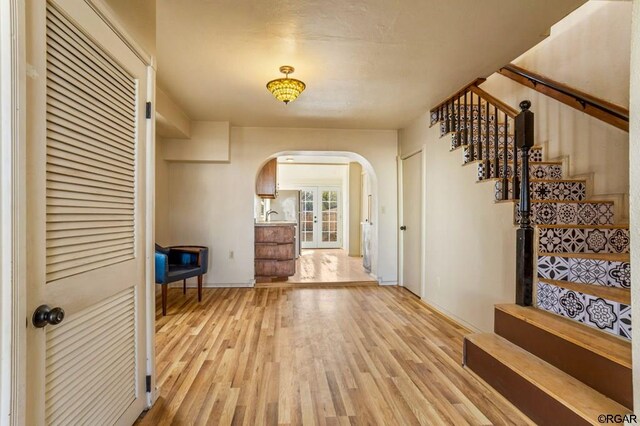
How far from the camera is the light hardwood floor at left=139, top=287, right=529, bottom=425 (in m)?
1.77

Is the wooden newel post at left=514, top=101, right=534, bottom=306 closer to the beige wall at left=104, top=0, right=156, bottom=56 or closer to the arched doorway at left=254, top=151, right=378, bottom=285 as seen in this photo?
the beige wall at left=104, top=0, right=156, bottom=56

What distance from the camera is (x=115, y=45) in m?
1.42

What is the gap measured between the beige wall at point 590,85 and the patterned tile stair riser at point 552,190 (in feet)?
0.81

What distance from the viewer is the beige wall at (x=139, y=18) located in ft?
4.83

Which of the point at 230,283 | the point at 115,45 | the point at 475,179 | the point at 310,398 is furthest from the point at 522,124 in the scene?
the point at 230,283

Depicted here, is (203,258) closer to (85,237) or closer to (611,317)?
(85,237)

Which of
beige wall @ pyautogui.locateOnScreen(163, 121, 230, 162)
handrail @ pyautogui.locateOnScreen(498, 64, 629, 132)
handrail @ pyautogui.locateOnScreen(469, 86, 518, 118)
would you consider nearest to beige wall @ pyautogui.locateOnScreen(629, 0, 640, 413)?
handrail @ pyautogui.locateOnScreen(469, 86, 518, 118)

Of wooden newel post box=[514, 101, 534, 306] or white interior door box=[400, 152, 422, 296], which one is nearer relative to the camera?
wooden newel post box=[514, 101, 534, 306]

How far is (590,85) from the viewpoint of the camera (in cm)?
288

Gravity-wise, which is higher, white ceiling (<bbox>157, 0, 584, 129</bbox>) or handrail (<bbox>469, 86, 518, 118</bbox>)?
white ceiling (<bbox>157, 0, 584, 129</bbox>)

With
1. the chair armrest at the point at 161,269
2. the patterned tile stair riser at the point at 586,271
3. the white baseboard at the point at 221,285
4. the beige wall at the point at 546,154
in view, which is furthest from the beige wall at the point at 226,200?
the patterned tile stair riser at the point at 586,271

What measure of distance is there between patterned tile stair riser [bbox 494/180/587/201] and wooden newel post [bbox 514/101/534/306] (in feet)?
1.30

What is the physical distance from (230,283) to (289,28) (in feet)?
12.2

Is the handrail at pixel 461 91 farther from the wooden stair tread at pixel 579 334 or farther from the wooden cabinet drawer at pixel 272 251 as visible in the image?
the wooden cabinet drawer at pixel 272 251
